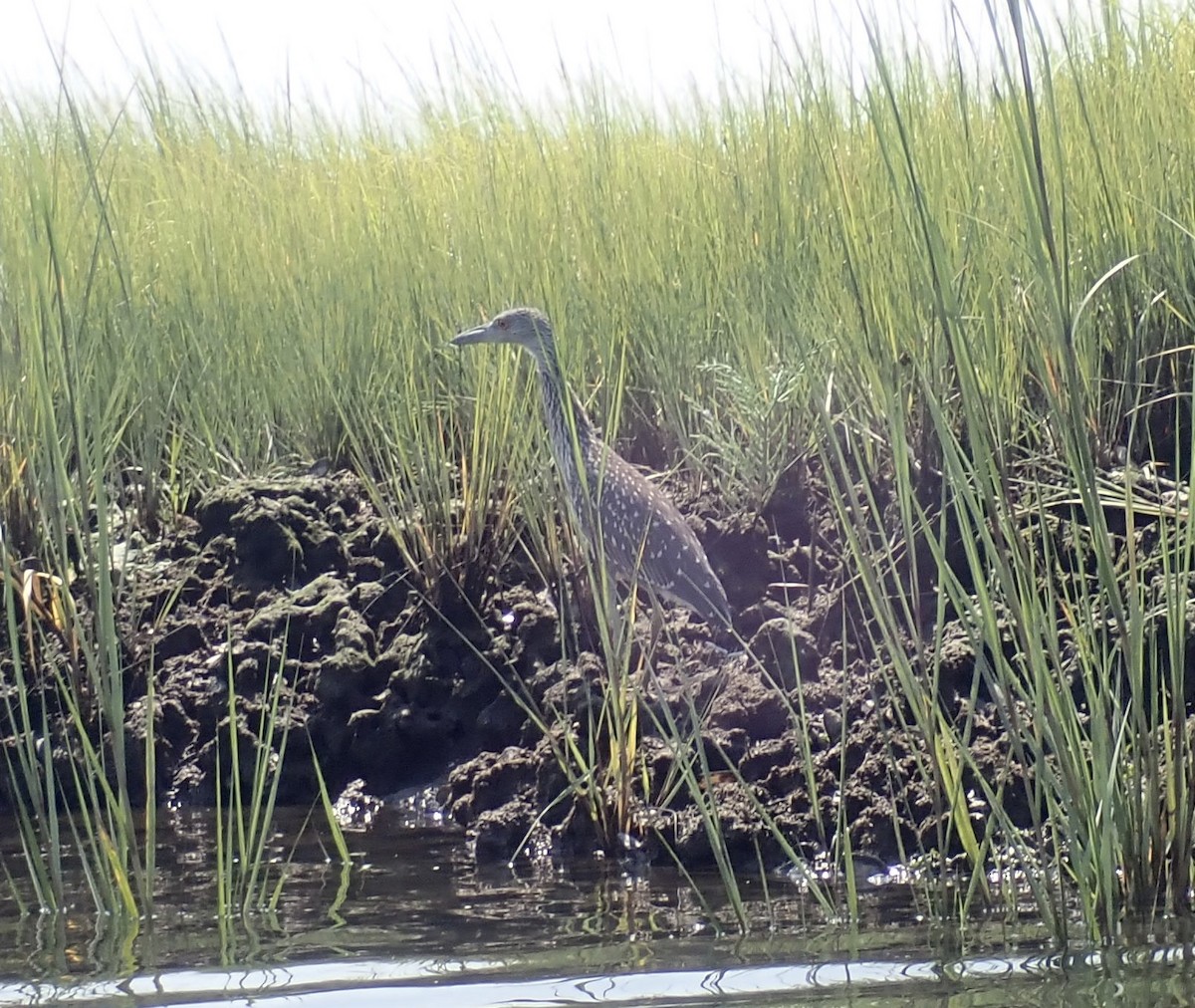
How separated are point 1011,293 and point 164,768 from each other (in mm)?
2675

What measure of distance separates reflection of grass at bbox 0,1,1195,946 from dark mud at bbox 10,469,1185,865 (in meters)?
0.12

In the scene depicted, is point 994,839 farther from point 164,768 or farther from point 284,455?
point 284,455

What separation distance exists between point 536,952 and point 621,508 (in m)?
1.73

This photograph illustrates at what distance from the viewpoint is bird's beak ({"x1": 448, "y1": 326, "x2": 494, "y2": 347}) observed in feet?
14.8

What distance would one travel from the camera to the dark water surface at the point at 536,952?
2.54m

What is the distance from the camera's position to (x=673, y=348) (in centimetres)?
471

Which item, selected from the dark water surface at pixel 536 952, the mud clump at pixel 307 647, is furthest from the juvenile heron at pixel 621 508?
the dark water surface at pixel 536 952

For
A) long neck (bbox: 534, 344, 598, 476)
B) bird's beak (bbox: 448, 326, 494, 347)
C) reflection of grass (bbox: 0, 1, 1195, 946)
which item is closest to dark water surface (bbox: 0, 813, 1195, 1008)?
reflection of grass (bbox: 0, 1, 1195, 946)

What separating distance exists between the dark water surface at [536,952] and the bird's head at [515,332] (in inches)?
67.9

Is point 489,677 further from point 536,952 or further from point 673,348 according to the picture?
point 536,952

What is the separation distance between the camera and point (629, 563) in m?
4.50

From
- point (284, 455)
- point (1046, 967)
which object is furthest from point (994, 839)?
point (284, 455)

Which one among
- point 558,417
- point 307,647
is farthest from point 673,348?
point 307,647

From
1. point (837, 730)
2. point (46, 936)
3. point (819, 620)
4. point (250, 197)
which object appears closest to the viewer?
point (46, 936)
